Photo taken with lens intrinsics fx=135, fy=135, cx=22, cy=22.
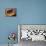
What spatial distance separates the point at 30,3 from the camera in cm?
305

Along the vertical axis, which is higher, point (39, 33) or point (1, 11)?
point (1, 11)

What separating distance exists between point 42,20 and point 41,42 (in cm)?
49

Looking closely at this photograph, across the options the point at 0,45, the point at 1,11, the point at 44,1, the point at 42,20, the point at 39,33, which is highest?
the point at 44,1

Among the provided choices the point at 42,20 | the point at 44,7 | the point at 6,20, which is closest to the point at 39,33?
the point at 42,20

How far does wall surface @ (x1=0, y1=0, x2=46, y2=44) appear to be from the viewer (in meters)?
3.03

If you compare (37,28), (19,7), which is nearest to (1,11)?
(19,7)

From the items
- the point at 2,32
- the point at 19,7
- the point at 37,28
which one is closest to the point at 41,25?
the point at 37,28

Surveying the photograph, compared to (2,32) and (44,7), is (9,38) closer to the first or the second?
(2,32)

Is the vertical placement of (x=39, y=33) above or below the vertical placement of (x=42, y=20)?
below

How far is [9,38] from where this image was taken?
2.99 metres

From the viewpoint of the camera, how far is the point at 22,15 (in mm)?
3039

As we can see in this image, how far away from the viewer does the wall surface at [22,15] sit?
9.94 ft

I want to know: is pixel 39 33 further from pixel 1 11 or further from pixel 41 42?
pixel 1 11

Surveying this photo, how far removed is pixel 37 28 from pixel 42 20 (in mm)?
222
